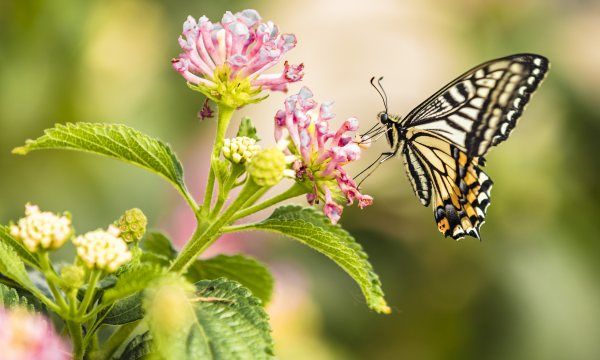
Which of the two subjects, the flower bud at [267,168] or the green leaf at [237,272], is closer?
the flower bud at [267,168]

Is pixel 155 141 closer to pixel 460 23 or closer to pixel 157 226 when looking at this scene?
pixel 157 226

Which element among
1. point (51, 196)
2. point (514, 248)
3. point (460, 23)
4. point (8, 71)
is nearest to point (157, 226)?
point (51, 196)

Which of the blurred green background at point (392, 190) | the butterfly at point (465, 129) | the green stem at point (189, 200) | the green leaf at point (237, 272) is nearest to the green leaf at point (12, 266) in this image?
the green stem at point (189, 200)

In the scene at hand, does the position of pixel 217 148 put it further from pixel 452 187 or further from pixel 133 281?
pixel 452 187

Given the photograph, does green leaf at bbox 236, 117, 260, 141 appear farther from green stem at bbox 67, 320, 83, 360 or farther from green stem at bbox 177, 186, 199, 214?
green stem at bbox 67, 320, 83, 360

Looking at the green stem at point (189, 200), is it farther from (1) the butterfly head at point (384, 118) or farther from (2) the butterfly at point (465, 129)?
(1) the butterfly head at point (384, 118)

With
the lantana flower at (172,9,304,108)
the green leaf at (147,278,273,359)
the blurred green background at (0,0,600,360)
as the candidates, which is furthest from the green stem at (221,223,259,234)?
the blurred green background at (0,0,600,360)
